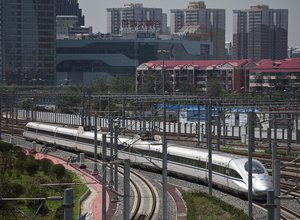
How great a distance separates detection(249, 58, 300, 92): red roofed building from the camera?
298 ft

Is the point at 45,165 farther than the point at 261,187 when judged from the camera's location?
Yes

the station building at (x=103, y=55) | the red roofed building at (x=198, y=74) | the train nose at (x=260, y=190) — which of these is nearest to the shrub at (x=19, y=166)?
the train nose at (x=260, y=190)

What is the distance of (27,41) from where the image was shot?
129500mm

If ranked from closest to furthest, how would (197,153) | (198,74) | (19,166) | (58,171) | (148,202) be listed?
(148,202) < (197,153) < (58,171) < (19,166) < (198,74)

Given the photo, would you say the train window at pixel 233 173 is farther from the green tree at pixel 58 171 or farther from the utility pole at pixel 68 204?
the utility pole at pixel 68 204

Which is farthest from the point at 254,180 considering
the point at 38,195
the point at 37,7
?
the point at 37,7

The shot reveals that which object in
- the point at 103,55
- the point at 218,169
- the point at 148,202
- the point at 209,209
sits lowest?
the point at 148,202

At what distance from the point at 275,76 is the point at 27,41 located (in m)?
51.6

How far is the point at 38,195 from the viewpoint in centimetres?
2423

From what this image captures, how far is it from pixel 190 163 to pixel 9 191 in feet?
30.5

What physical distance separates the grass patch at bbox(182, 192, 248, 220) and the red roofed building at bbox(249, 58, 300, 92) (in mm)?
66341

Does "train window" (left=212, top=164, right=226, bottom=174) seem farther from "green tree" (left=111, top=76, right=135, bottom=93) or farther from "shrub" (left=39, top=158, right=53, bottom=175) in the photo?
"green tree" (left=111, top=76, right=135, bottom=93)

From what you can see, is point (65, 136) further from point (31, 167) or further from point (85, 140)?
point (31, 167)

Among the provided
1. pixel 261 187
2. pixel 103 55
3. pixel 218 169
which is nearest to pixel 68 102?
pixel 218 169
